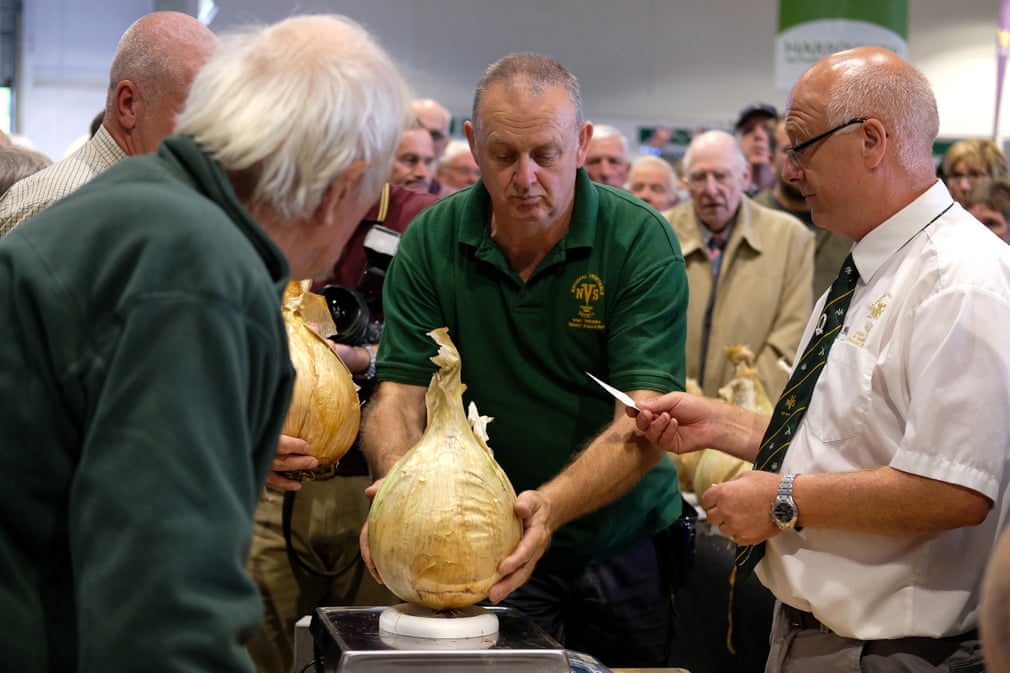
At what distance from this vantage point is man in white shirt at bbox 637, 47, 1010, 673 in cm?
199

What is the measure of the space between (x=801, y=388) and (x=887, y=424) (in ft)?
0.64

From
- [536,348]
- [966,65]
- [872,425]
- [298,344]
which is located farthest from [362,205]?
[966,65]

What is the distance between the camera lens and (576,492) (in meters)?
2.42

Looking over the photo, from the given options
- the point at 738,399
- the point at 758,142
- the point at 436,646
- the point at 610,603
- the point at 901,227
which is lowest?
the point at 610,603

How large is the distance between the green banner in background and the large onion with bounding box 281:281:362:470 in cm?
605

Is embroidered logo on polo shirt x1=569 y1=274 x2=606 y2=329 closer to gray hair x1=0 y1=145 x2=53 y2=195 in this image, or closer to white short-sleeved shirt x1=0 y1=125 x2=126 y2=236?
white short-sleeved shirt x1=0 y1=125 x2=126 y2=236

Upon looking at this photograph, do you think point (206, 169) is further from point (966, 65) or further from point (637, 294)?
point (966, 65)

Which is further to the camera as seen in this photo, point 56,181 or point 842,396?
point 56,181

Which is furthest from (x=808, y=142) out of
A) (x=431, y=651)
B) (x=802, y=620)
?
(x=431, y=651)

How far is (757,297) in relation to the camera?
15.9 ft

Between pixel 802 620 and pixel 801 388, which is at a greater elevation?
pixel 801 388

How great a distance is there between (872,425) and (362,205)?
1046 millimetres

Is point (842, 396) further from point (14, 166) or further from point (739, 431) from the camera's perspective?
point (14, 166)

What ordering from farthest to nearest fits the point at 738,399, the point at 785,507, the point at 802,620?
the point at 738,399 → the point at 802,620 → the point at 785,507
